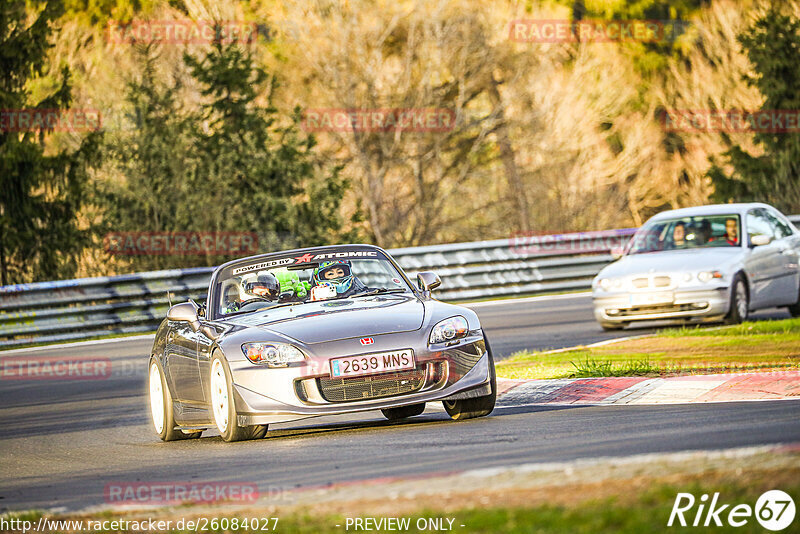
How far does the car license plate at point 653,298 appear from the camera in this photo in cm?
1720

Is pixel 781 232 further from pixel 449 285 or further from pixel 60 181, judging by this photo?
pixel 60 181

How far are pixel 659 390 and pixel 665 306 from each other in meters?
6.38

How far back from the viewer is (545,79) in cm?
3988

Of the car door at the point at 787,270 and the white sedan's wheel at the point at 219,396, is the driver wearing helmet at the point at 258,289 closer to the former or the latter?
the white sedan's wheel at the point at 219,396

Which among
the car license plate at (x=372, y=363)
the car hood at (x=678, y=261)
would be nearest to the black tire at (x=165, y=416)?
the car license plate at (x=372, y=363)

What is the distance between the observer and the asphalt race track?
7.73 m

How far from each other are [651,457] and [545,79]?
33.9m

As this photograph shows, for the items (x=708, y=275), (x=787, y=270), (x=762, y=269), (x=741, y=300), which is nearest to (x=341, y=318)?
(x=708, y=275)

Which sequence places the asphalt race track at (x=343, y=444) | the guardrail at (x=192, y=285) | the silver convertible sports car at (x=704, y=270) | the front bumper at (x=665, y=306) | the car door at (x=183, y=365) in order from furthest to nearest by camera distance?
the guardrail at (x=192, y=285) → the silver convertible sports car at (x=704, y=270) → the front bumper at (x=665, y=306) → the car door at (x=183, y=365) → the asphalt race track at (x=343, y=444)

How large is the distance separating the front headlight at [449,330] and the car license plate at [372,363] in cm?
25

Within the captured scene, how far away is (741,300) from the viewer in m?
17.4

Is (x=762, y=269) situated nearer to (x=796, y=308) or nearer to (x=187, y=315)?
(x=796, y=308)

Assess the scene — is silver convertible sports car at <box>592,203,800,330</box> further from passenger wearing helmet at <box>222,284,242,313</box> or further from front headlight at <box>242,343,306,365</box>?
front headlight at <box>242,343,306,365</box>

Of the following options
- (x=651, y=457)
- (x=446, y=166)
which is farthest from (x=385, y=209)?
(x=651, y=457)
